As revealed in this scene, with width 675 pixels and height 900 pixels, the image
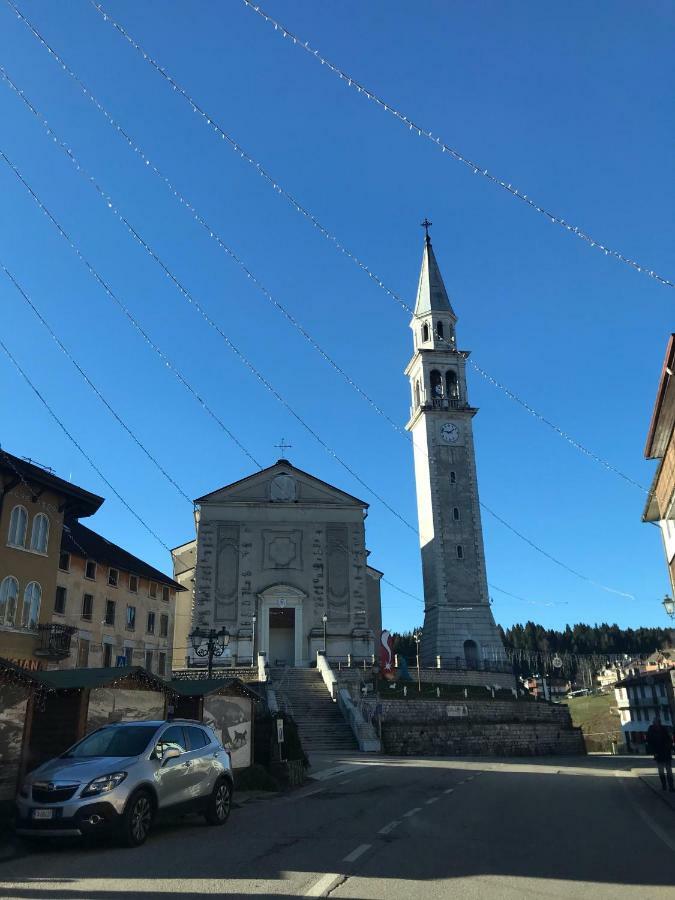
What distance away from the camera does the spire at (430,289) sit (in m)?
63.7

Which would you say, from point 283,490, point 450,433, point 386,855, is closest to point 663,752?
point 386,855

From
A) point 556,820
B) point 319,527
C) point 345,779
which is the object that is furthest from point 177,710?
point 319,527

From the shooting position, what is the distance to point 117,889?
681 cm

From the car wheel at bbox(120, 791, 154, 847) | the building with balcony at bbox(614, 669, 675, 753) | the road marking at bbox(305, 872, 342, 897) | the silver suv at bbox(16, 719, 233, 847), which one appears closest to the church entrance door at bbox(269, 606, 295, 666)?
the silver suv at bbox(16, 719, 233, 847)

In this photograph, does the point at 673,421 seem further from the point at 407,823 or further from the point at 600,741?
the point at 600,741

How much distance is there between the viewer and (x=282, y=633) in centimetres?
4947

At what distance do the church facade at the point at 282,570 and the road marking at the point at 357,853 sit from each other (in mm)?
38429

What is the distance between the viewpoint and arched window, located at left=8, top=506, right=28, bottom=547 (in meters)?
26.6

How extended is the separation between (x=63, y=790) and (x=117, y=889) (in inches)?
87.5

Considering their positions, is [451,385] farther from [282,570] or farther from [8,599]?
[8,599]

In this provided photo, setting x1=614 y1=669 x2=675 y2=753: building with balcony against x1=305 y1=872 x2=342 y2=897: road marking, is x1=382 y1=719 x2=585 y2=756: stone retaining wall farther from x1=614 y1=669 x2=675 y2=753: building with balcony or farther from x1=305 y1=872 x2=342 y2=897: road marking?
x1=614 y1=669 x2=675 y2=753: building with balcony

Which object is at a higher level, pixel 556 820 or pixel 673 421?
pixel 673 421

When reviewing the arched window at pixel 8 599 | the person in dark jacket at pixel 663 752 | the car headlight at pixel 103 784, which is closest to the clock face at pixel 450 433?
the arched window at pixel 8 599

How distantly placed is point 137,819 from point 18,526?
20422 mm
